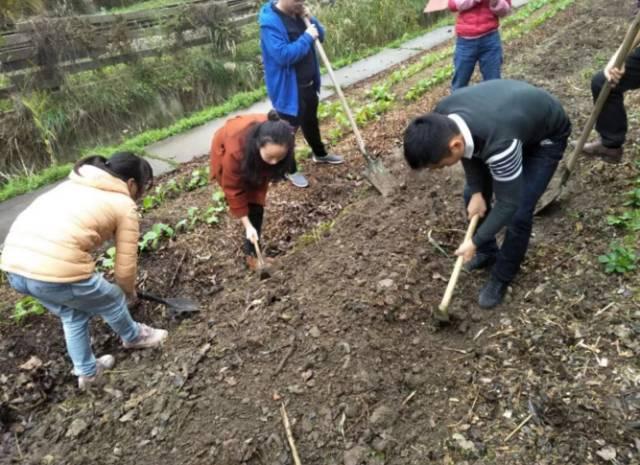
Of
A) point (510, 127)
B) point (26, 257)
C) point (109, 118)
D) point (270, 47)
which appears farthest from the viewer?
point (109, 118)

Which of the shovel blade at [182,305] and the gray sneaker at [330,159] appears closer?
the shovel blade at [182,305]

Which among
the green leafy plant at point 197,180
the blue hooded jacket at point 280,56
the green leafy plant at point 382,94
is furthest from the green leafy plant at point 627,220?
the green leafy plant at point 382,94

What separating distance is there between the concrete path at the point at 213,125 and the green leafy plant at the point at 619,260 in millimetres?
4642

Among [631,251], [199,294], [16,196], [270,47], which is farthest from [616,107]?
[16,196]

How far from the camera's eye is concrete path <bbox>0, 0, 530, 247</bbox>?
546cm

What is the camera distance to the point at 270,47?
4023 millimetres

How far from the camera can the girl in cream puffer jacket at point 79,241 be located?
2529 mm

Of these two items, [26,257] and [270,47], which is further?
[270,47]

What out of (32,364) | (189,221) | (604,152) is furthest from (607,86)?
(32,364)

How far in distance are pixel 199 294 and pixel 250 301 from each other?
2.21 feet

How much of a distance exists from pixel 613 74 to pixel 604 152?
65cm

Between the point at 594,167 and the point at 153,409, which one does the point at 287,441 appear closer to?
the point at 153,409

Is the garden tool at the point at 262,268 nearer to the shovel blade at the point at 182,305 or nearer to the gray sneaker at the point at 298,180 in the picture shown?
the shovel blade at the point at 182,305

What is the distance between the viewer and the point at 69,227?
2551mm
